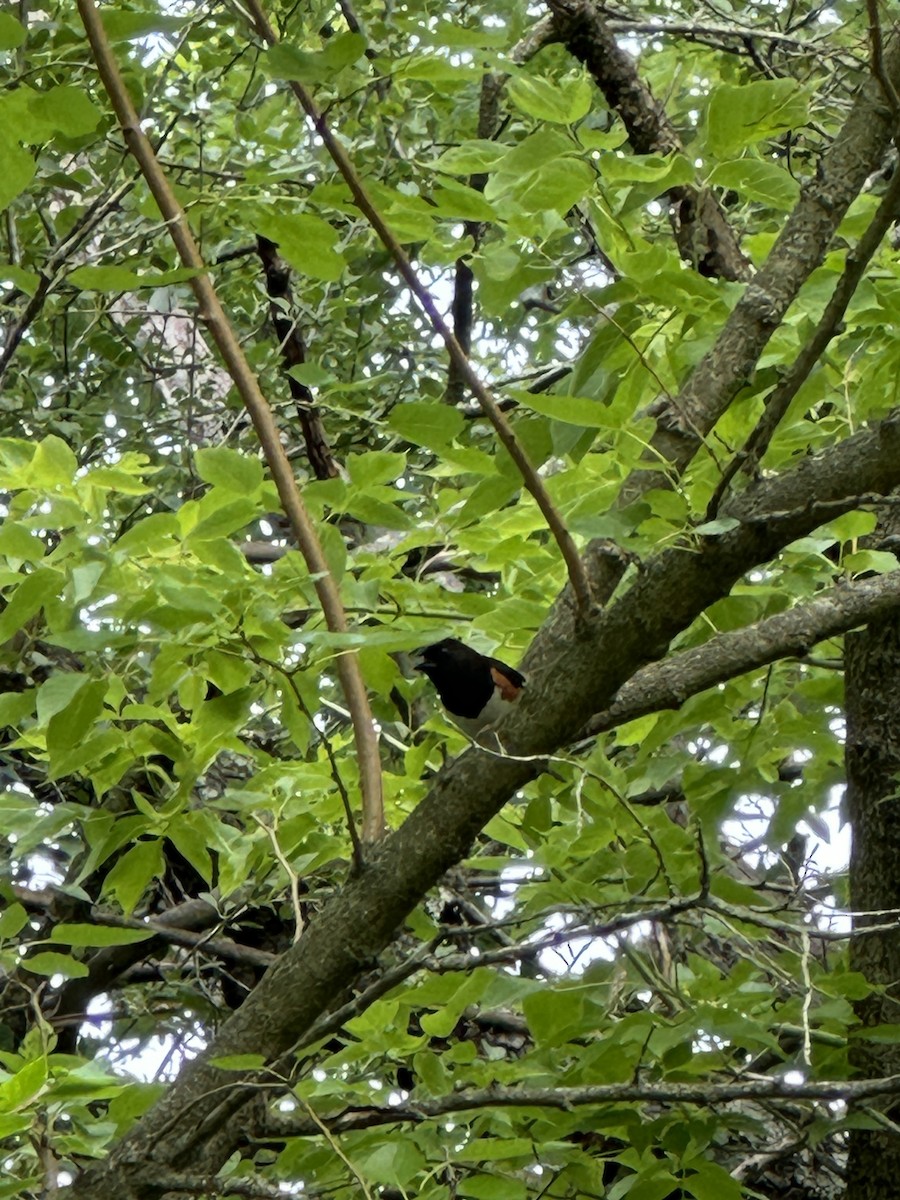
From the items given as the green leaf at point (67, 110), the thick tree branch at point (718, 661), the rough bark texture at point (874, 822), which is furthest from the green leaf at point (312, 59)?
the rough bark texture at point (874, 822)

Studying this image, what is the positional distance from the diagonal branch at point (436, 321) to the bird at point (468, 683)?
6.08ft

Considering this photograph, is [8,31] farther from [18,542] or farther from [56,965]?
[56,965]

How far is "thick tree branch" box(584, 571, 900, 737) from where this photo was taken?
2049mm

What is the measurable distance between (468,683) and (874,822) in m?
1.22

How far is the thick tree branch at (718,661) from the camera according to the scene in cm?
205

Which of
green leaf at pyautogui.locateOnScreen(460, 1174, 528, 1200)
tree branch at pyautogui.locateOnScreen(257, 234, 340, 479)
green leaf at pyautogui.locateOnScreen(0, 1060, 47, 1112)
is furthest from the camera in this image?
tree branch at pyautogui.locateOnScreen(257, 234, 340, 479)

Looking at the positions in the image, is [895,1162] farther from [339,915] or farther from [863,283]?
[863,283]

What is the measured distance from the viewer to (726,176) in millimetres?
1783

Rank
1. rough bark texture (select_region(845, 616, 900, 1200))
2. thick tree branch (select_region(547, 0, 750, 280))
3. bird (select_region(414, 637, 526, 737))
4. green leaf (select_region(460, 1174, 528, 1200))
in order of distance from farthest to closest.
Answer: bird (select_region(414, 637, 526, 737)) < thick tree branch (select_region(547, 0, 750, 280)) < rough bark texture (select_region(845, 616, 900, 1200)) < green leaf (select_region(460, 1174, 528, 1200))

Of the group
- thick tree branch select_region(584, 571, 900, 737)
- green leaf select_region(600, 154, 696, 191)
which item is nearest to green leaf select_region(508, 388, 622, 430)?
green leaf select_region(600, 154, 696, 191)

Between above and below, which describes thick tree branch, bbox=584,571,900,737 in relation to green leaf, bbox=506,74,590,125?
below

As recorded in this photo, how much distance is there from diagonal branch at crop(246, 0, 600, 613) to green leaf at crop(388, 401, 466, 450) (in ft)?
0.18

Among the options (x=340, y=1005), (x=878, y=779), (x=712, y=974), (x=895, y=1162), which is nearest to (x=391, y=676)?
(x=340, y=1005)

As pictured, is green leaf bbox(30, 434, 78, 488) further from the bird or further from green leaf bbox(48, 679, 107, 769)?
the bird
